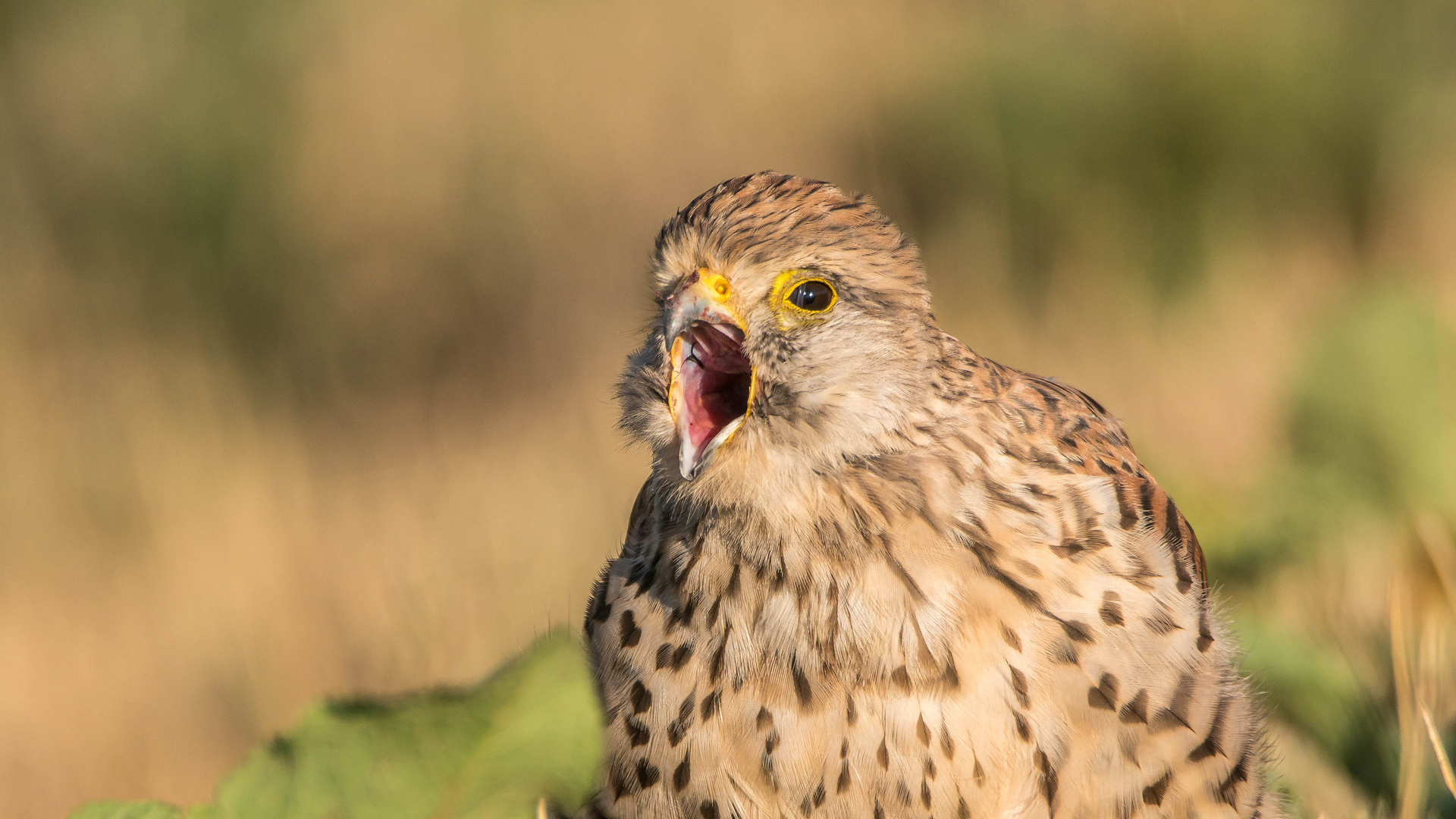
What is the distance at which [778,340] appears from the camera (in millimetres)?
2566

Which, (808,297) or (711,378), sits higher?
(808,297)

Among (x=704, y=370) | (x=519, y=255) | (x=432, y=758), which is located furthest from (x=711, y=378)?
(x=519, y=255)

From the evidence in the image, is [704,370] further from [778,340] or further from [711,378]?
[778,340]

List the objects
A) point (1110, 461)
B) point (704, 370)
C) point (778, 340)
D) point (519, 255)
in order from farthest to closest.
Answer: point (519, 255) < point (1110, 461) < point (704, 370) < point (778, 340)

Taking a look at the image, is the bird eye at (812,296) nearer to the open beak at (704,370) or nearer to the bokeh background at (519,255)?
the open beak at (704,370)

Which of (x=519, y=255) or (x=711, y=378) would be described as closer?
(x=711, y=378)

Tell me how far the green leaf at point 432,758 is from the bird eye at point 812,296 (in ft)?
2.72

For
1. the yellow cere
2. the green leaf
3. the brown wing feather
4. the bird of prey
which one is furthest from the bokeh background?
the green leaf

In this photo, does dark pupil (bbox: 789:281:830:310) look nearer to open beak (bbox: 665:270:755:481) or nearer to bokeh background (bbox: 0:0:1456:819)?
open beak (bbox: 665:270:755:481)

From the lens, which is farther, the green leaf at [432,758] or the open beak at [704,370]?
the open beak at [704,370]

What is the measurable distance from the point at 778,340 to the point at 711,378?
0.21 m

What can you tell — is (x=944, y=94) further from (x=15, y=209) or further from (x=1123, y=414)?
(x=15, y=209)

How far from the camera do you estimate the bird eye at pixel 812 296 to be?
2623 mm

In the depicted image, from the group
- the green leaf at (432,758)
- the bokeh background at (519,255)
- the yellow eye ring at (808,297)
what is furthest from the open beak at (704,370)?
the bokeh background at (519,255)
